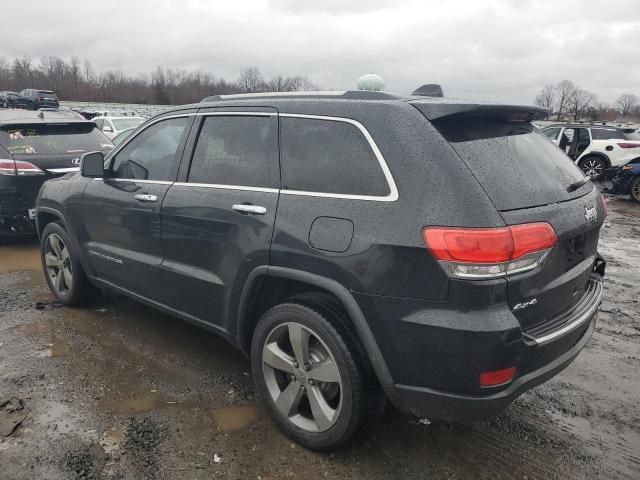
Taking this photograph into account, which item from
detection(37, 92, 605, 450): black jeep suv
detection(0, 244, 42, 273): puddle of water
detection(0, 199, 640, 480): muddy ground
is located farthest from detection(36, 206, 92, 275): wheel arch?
detection(0, 244, 42, 273): puddle of water

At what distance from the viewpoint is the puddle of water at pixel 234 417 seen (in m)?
3.01

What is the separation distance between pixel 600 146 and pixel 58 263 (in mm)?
14969

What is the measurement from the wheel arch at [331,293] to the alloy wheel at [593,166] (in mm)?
14368

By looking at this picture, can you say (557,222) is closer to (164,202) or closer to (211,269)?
(211,269)

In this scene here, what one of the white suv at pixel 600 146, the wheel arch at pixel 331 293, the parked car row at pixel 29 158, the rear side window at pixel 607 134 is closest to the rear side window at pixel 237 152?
the wheel arch at pixel 331 293

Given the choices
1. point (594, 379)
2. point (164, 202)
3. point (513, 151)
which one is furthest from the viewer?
point (594, 379)

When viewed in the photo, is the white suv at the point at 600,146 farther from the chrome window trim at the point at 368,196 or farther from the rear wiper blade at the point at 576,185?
the chrome window trim at the point at 368,196

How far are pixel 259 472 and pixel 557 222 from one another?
1.94 m

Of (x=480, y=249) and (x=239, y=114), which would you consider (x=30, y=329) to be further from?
(x=480, y=249)

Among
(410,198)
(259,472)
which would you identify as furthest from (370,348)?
(259,472)

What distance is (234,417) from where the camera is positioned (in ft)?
10.2

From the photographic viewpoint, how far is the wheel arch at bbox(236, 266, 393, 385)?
2406mm

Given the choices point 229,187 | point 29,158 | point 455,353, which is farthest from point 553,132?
point 455,353

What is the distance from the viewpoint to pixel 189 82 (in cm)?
7775
